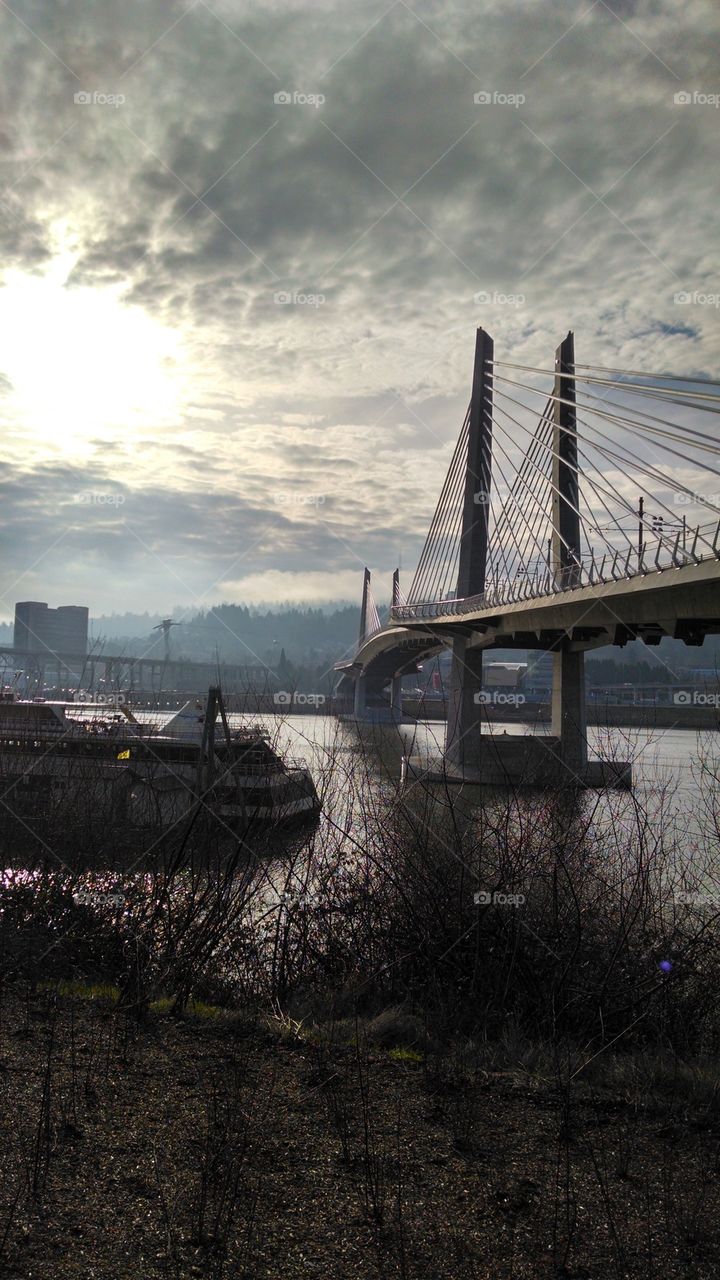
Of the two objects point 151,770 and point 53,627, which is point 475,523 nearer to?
point 151,770

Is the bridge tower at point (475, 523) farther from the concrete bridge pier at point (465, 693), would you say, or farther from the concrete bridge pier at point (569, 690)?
the concrete bridge pier at point (569, 690)

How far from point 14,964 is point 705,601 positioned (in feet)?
59.9

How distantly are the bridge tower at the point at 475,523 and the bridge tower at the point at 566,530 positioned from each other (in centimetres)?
566

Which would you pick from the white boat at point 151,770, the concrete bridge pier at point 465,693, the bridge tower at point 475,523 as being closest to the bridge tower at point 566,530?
the concrete bridge pier at point 465,693

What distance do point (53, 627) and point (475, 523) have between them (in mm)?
65890

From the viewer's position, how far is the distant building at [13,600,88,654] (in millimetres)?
92625

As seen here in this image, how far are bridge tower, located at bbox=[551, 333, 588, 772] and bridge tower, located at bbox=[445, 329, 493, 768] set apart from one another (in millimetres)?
5659

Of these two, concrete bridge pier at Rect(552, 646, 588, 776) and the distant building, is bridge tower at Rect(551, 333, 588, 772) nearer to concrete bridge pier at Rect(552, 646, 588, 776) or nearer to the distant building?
concrete bridge pier at Rect(552, 646, 588, 776)

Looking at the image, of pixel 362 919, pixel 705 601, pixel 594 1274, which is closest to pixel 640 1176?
pixel 594 1274

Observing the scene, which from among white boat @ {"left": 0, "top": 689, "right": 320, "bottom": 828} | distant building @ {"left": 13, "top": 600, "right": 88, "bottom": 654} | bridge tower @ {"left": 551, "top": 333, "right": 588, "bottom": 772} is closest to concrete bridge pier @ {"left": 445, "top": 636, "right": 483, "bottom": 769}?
bridge tower @ {"left": 551, "top": 333, "right": 588, "bottom": 772}

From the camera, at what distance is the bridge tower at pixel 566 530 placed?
35.7 metres

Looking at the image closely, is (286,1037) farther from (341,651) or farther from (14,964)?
(341,651)

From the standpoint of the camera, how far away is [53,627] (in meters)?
97.2

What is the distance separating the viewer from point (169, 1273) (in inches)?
133
